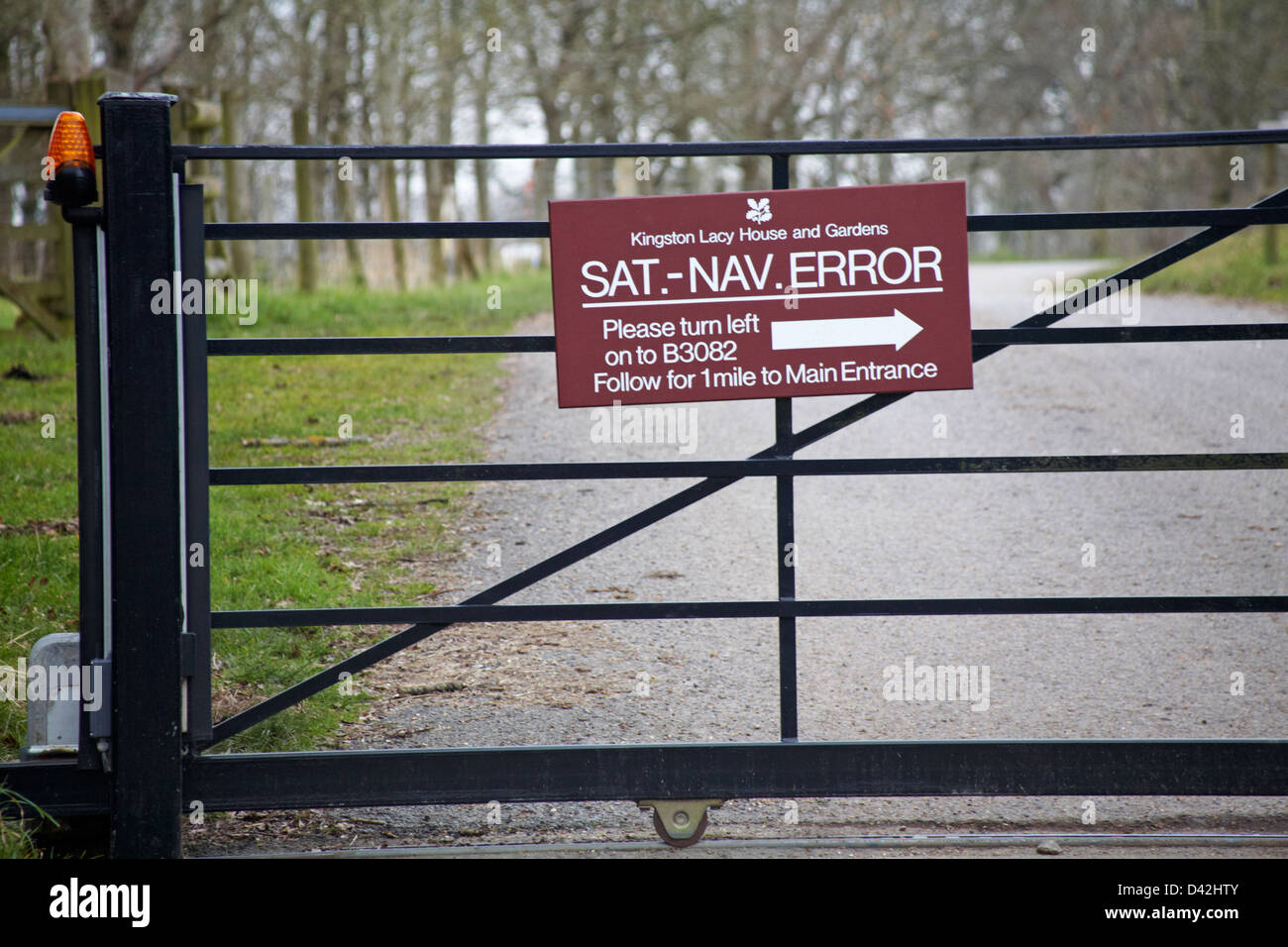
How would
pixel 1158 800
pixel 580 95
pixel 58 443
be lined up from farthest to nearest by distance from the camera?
pixel 580 95 < pixel 58 443 < pixel 1158 800

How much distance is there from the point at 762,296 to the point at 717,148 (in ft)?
1.53

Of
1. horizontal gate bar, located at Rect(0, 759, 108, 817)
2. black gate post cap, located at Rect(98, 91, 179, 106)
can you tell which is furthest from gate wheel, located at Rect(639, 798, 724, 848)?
black gate post cap, located at Rect(98, 91, 179, 106)

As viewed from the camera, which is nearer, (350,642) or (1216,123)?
(350,642)

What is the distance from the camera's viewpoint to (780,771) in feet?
12.1

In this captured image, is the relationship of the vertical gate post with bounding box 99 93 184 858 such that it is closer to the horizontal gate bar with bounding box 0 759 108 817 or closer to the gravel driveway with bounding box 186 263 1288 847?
the horizontal gate bar with bounding box 0 759 108 817

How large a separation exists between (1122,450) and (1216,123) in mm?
21103

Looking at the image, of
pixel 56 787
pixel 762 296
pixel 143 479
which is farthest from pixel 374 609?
pixel 762 296

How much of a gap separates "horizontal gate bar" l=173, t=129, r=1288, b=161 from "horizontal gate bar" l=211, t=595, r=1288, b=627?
131cm

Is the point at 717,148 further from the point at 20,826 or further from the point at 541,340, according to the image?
the point at 20,826

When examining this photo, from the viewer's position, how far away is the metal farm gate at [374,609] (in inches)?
136

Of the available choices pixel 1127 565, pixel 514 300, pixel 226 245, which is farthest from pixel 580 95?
pixel 1127 565
